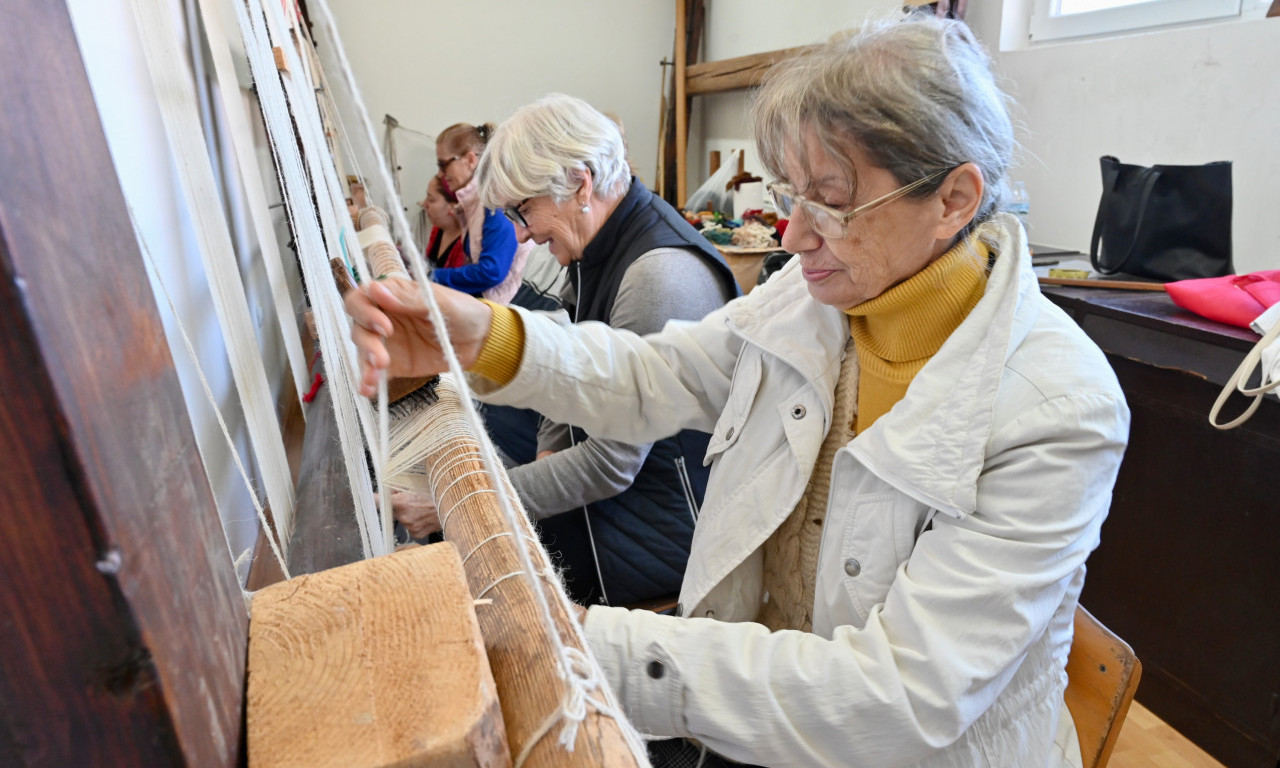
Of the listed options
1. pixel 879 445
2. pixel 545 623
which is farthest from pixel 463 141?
pixel 545 623

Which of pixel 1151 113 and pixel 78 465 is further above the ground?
pixel 78 465

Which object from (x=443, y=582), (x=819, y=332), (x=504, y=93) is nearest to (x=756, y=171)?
(x=504, y=93)

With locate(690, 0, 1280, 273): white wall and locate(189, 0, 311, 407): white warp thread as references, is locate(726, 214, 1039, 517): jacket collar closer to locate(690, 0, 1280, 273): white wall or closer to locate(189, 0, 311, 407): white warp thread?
locate(690, 0, 1280, 273): white wall

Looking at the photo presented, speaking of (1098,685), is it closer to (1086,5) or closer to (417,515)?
(417,515)

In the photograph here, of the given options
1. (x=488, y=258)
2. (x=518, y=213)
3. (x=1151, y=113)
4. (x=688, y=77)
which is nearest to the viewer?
(x=518, y=213)

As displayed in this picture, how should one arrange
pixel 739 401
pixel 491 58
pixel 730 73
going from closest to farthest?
pixel 739 401 < pixel 730 73 < pixel 491 58

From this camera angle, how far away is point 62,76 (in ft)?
0.76

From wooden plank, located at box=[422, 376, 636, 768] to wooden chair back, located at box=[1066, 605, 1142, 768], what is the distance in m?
0.70

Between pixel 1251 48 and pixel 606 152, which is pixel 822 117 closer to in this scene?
pixel 606 152

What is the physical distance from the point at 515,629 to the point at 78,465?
244mm

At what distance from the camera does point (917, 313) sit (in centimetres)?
83

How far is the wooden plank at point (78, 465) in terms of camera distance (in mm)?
204

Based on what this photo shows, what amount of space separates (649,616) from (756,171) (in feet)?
13.6

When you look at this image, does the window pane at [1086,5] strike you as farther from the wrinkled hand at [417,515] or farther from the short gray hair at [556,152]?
the wrinkled hand at [417,515]
